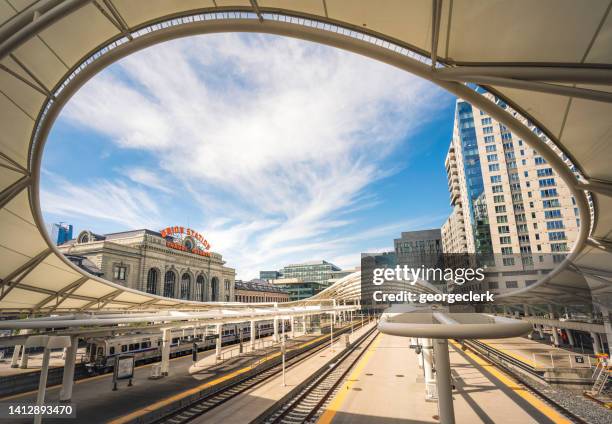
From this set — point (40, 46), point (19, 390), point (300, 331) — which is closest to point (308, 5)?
point (40, 46)

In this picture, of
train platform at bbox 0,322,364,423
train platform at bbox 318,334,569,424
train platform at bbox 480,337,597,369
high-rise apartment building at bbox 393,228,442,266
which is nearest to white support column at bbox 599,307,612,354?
train platform at bbox 480,337,597,369

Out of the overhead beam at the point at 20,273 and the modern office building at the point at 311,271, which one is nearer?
the overhead beam at the point at 20,273

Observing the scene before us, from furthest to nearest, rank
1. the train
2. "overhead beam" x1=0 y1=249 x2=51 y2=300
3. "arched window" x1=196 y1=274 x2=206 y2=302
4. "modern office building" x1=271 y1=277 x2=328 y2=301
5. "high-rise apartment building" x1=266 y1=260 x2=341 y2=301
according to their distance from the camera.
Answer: "high-rise apartment building" x1=266 y1=260 x2=341 y2=301
"modern office building" x1=271 y1=277 x2=328 y2=301
"arched window" x1=196 y1=274 x2=206 y2=302
the train
"overhead beam" x1=0 y1=249 x2=51 y2=300

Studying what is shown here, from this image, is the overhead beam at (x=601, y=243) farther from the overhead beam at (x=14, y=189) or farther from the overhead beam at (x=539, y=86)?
the overhead beam at (x=14, y=189)

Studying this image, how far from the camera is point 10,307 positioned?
25.6 m

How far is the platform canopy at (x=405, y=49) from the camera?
7422 mm

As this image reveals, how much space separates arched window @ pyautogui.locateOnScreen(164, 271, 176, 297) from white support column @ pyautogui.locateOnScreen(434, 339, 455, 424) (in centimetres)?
6537

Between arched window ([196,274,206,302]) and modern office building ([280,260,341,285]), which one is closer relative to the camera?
arched window ([196,274,206,302])

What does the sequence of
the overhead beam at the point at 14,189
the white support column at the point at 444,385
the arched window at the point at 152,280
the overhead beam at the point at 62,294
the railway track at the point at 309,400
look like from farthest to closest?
the arched window at the point at 152,280
the overhead beam at the point at 62,294
the overhead beam at the point at 14,189
the railway track at the point at 309,400
the white support column at the point at 444,385

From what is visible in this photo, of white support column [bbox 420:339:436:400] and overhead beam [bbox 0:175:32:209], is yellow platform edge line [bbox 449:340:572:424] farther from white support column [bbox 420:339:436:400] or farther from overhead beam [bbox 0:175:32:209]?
overhead beam [bbox 0:175:32:209]

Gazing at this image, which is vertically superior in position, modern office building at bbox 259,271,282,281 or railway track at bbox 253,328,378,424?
modern office building at bbox 259,271,282,281

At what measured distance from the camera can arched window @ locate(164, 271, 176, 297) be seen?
65438 mm

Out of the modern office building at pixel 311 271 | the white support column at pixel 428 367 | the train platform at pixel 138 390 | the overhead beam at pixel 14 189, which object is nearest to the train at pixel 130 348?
the train platform at pixel 138 390

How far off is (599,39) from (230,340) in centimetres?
4250
